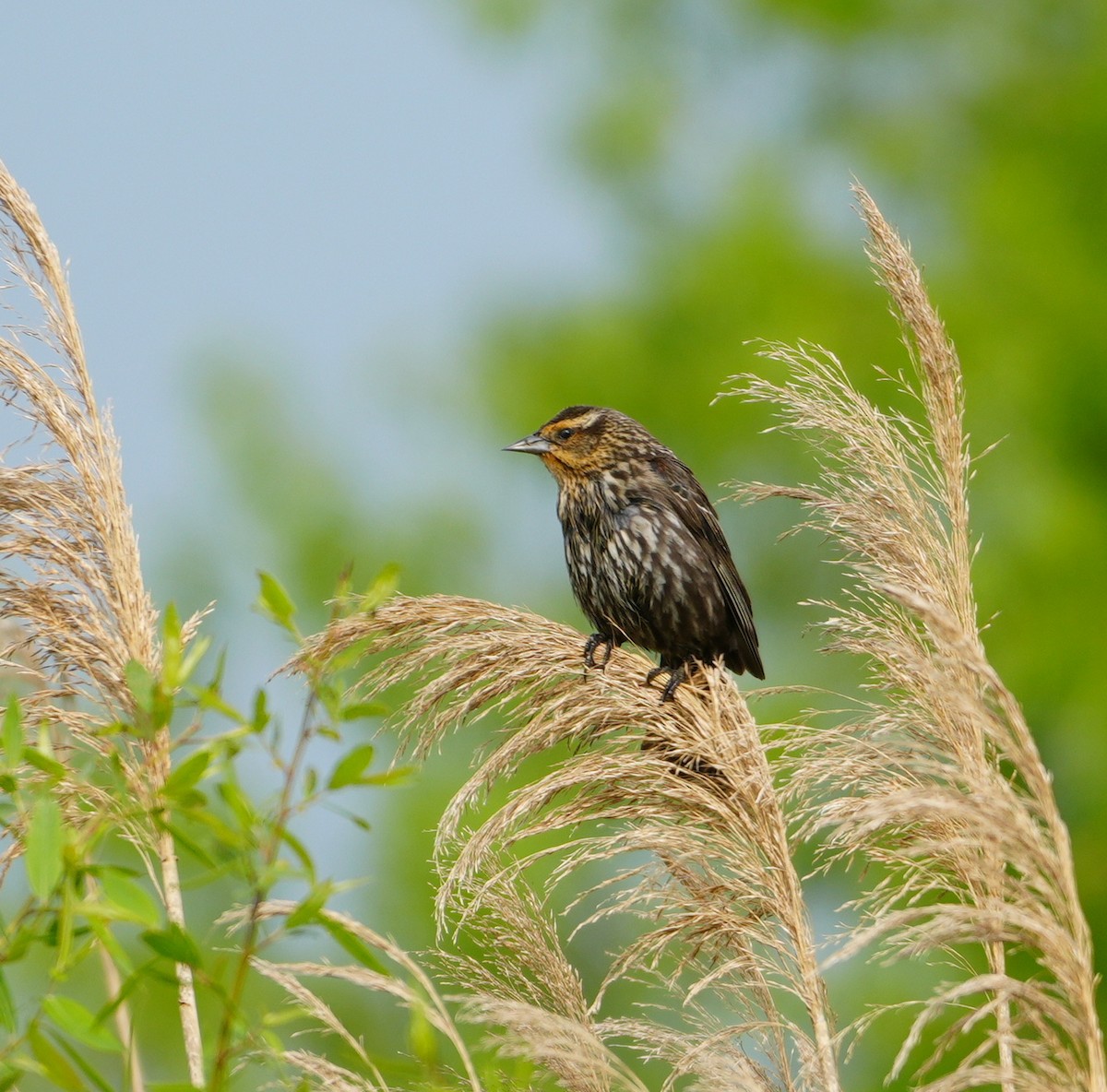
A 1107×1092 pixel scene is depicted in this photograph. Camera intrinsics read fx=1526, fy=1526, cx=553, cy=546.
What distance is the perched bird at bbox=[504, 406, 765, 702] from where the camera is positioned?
3977 millimetres

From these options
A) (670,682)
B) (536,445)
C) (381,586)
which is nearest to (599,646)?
(670,682)

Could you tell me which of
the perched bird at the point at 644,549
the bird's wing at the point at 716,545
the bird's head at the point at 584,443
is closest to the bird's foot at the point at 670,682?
the perched bird at the point at 644,549

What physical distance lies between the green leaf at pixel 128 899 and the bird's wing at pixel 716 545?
2.91 meters

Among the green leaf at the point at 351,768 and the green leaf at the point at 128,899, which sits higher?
the green leaf at the point at 351,768

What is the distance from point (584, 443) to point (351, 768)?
2991 mm

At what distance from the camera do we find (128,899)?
4.13 ft

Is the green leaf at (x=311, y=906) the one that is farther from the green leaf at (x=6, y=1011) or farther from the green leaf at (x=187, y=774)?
the green leaf at (x=6, y=1011)

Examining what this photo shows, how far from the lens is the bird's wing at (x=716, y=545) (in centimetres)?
409

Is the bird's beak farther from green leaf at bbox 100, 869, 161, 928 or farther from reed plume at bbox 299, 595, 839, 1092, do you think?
green leaf at bbox 100, 869, 161, 928

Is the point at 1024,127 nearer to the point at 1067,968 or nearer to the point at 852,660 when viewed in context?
the point at 852,660

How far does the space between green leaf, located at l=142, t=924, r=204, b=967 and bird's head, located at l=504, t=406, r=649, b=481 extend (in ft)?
9.48

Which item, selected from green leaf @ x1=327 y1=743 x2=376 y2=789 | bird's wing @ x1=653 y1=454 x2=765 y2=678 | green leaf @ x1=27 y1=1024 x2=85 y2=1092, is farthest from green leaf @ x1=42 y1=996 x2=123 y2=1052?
bird's wing @ x1=653 y1=454 x2=765 y2=678

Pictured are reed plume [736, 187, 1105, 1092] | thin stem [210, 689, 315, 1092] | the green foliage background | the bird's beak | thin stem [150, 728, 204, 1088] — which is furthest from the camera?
the green foliage background

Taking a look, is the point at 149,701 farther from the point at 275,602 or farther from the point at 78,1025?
the point at 78,1025
